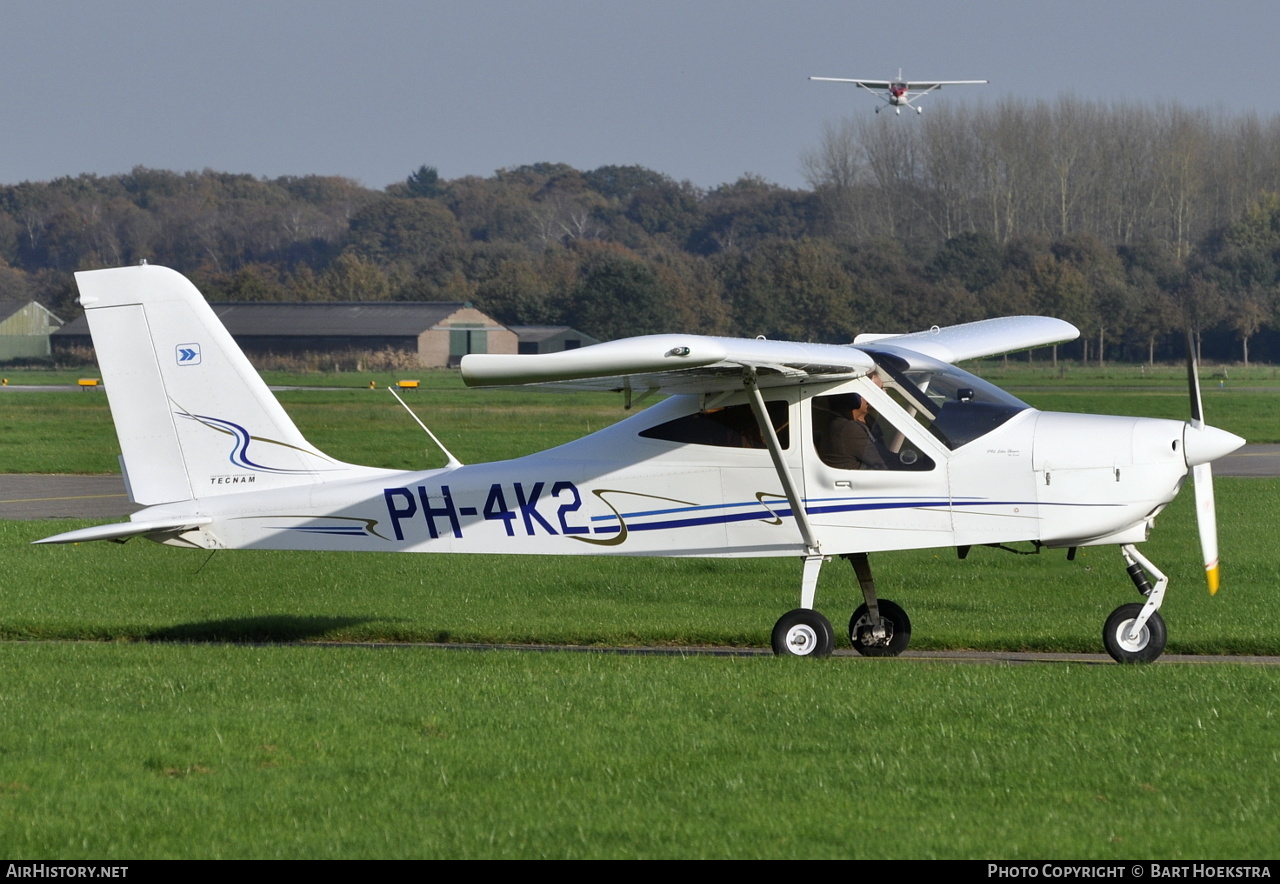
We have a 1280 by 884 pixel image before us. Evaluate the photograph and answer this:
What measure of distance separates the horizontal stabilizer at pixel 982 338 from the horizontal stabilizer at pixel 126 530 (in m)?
5.45

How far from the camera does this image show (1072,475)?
32.8ft

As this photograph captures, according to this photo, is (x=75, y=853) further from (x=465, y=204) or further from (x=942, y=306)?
(x=465, y=204)

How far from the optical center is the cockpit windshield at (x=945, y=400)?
10.4 m

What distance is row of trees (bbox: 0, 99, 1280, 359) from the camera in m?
83.1

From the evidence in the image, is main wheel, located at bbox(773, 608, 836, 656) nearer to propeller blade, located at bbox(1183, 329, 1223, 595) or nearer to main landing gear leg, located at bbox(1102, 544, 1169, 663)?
main landing gear leg, located at bbox(1102, 544, 1169, 663)

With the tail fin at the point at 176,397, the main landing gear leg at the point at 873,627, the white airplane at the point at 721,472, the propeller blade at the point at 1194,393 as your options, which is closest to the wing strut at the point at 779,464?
the white airplane at the point at 721,472

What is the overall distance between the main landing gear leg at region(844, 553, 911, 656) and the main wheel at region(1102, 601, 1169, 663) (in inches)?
64.6

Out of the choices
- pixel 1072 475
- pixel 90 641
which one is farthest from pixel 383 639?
pixel 1072 475

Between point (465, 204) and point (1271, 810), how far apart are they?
505ft

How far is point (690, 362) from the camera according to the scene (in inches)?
347

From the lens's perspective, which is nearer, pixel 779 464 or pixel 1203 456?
pixel 1203 456

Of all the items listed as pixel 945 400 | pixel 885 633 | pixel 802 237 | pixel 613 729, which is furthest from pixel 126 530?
→ pixel 802 237

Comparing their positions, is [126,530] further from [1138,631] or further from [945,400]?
[1138,631]

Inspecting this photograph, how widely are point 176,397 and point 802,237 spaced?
9324 cm
